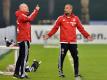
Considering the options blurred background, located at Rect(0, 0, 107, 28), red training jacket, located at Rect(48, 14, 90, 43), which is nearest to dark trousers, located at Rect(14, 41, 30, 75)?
red training jacket, located at Rect(48, 14, 90, 43)

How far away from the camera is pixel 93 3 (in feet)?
154

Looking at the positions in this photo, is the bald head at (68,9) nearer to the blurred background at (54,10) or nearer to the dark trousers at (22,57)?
the dark trousers at (22,57)

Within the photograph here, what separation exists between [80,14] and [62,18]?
31.4m

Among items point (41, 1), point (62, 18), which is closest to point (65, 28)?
point (62, 18)

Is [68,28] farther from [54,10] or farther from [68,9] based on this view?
[54,10]

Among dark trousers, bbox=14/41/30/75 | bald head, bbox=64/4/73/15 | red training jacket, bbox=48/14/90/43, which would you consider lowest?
dark trousers, bbox=14/41/30/75

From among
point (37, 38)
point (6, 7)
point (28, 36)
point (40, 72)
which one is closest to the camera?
point (28, 36)

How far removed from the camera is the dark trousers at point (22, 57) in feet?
43.5

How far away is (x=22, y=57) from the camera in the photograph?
13391 millimetres

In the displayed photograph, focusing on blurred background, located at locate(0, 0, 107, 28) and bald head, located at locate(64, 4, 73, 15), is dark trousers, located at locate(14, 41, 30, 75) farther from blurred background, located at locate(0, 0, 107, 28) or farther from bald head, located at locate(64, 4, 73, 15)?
blurred background, located at locate(0, 0, 107, 28)

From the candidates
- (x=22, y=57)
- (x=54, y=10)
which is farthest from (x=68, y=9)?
(x=54, y=10)

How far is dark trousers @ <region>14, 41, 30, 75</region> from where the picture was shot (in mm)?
13248

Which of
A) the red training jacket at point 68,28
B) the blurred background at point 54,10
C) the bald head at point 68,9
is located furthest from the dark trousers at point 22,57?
the blurred background at point 54,10

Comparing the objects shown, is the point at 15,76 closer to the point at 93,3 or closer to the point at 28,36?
the point at 28,36
